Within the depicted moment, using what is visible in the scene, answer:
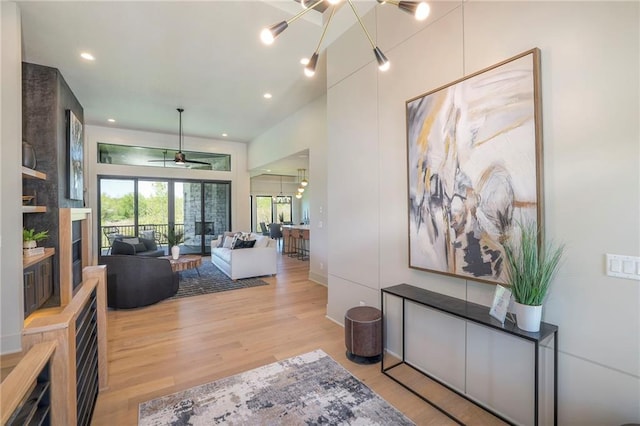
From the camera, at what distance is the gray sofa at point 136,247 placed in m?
5.88

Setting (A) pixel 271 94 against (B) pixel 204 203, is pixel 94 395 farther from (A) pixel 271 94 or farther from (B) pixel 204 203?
(B) pixel 204 203

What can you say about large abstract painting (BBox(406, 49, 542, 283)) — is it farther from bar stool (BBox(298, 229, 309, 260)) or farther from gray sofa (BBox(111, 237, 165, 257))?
gray sofa (BBox(111, 237, 165, 257))

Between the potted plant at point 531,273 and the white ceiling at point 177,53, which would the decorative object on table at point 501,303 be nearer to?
the potted plant at point 531,273

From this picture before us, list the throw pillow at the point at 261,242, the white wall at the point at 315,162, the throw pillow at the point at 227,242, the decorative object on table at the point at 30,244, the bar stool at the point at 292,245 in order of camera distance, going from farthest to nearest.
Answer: the bar stool at the point at 292,245
the throw pillow at the point at 227,242
the throw pillow at the point at 261,242
the white wall at the point at 315,162
the decorative object on table at the point at 30,244

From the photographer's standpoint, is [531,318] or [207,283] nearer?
[531,318]

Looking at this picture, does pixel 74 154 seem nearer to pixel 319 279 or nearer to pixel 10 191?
pixel 10 191

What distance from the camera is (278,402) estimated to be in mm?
2174

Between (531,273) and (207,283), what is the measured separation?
210 inches

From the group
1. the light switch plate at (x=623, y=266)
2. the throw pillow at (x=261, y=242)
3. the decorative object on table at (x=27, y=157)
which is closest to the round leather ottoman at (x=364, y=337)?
the light switch plate at (x=623, y=266)

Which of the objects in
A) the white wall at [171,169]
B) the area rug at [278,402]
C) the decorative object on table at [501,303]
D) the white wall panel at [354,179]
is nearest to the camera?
the decorative object on table at [501,303]

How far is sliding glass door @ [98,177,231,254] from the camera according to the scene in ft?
24.8

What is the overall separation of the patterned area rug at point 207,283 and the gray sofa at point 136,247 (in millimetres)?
1046

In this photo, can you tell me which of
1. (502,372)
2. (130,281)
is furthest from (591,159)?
(130,281)

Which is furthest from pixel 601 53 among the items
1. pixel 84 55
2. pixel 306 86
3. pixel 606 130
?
pixel 84 55
